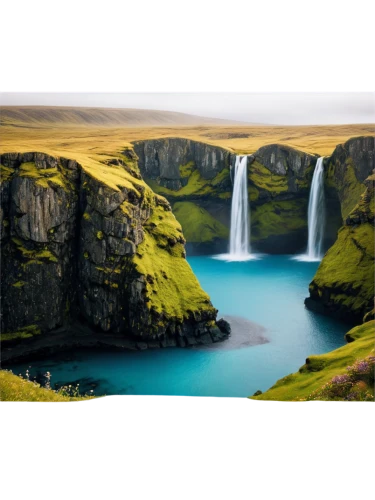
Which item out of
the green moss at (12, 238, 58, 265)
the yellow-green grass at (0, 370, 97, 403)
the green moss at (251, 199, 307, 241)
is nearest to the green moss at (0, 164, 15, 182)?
the green moss at (12, 238, 58, 265)

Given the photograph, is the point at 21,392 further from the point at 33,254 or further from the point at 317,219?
the point at 317,219

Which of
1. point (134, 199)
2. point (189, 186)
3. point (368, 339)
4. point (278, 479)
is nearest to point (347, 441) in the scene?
point (278, 479)

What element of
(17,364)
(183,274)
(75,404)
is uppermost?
(75,404)

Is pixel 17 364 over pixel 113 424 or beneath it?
beneath

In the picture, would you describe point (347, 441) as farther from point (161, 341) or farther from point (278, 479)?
point (161, 341)

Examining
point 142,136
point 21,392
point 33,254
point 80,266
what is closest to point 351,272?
point 80,266

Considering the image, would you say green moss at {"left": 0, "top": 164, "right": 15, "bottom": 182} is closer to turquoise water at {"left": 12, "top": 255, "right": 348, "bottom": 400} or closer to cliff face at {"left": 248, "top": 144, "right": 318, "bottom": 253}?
turquoise water at {"left": 12, "top": 255, "right": 348, "bottom": 400}
